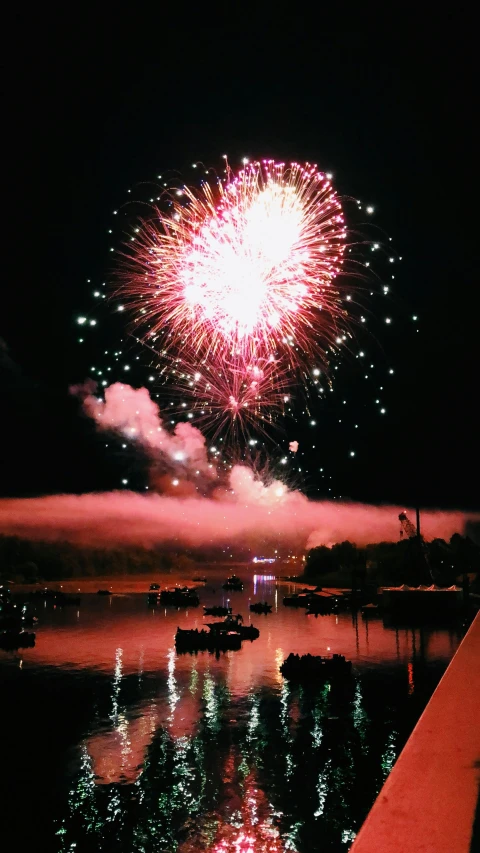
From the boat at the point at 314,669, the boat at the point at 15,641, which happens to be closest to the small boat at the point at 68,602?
the boat at the point at 15,641

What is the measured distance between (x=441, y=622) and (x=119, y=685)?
47494 mm

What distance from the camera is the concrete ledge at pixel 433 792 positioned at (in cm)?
359

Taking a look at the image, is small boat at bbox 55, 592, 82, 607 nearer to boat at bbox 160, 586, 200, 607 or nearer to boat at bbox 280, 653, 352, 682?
boat at bbox 160, 586, 200, 607

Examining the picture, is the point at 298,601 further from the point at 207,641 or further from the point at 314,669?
the point at 314,669

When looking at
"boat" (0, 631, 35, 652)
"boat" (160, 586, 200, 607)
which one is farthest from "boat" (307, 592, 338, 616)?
"boat" (0, 631, 35, 652)

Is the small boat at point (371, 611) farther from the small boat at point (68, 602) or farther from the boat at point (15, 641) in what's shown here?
the small boat at point (68, 602)

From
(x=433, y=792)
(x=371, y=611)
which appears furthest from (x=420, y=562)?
(x=433, y=792)

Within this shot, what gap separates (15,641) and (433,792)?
66096 millimetres

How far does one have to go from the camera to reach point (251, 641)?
→ 66.9 meters

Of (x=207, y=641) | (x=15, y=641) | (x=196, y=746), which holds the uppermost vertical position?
(x=207, y=641)

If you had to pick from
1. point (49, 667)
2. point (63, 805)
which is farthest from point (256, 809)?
point (49, 667)

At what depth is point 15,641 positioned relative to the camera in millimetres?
63406

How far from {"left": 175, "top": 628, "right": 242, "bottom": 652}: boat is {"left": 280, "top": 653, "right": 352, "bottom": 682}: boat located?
1441cm

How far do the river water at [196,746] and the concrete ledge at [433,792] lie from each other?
58.5ft
